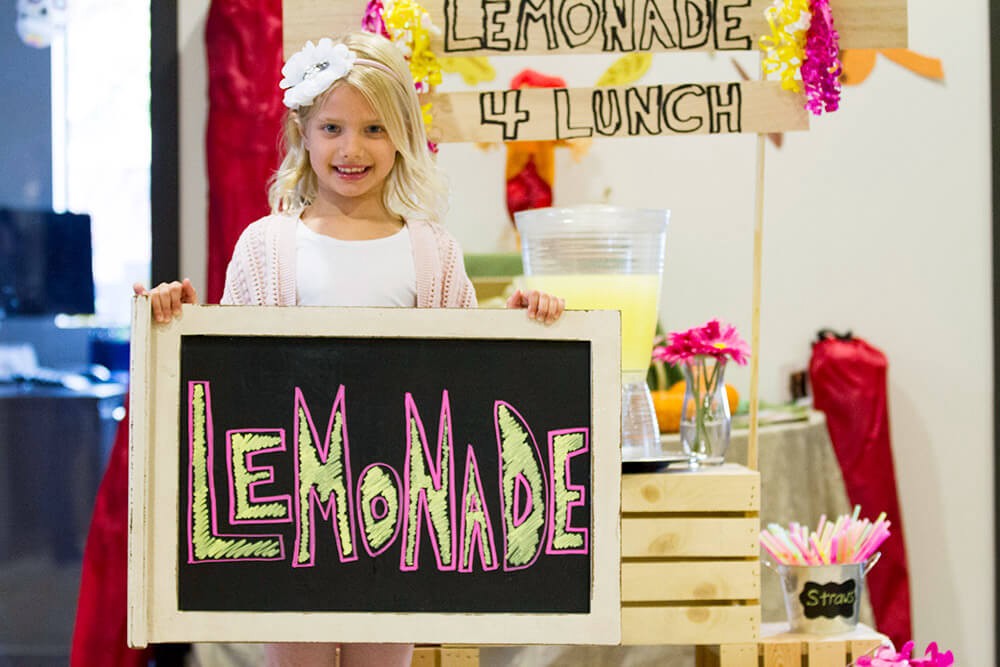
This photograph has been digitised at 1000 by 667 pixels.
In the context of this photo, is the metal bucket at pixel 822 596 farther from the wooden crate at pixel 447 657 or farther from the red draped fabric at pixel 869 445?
the red draped fabric at pixel 869 445

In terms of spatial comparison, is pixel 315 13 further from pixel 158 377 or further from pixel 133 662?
pixel 133 662

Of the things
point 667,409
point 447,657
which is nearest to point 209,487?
point 447,657

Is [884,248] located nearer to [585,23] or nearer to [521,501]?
[585,23]

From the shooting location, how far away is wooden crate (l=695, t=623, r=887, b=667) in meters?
2.07

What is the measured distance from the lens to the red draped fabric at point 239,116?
3.16 meters

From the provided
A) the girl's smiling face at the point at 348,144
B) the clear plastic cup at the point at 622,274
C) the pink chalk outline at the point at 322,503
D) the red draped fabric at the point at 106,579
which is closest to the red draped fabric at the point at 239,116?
the red draped fabric at the point at 106,579

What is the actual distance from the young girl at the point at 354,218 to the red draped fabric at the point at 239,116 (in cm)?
148

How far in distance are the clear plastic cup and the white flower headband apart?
0.52 metres

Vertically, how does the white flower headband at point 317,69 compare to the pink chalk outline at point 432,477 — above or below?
above

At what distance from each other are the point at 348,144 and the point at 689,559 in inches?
37.3

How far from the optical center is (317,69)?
1670 millimetres

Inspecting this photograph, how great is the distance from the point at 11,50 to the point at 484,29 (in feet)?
5.77

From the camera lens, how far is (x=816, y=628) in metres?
2.15

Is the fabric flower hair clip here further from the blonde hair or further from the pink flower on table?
the pink flower on table
